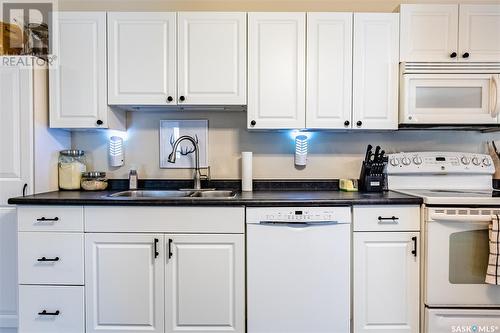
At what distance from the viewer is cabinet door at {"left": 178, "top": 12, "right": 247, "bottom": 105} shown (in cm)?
203

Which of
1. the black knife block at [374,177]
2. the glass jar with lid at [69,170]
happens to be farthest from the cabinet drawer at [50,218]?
the black knife block at [374,177]

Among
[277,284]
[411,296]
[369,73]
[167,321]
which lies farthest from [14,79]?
[411,296]

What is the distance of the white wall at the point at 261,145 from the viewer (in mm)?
2354

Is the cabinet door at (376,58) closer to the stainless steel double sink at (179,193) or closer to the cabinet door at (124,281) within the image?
the stainless steel double sink at (179,193)

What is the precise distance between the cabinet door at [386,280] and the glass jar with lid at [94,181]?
182 cm

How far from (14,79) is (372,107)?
2313mm

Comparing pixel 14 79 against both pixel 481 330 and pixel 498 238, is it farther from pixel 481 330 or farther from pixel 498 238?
pixel 481 330

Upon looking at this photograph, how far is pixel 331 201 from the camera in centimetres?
175

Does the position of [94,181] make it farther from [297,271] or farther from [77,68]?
[297,271]

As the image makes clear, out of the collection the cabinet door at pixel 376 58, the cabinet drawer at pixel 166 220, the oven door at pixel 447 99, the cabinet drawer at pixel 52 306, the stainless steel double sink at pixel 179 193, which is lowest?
the cabinet drawer at pixel 52 306

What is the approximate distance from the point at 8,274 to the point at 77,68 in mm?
1405

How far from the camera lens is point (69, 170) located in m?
2.19

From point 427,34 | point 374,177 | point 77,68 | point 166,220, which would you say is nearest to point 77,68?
point 77,68

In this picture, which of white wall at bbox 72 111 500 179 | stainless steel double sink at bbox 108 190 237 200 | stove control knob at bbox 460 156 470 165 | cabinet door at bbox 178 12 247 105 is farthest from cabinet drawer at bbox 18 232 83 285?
stove control knob at bbox 460 156 470 165
